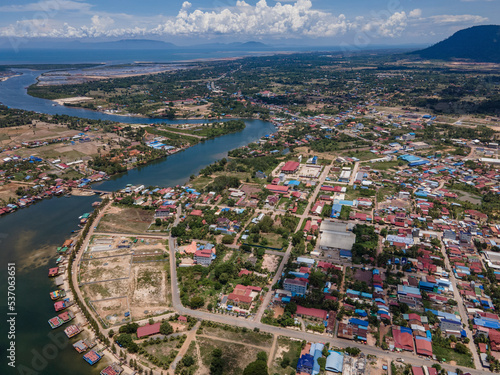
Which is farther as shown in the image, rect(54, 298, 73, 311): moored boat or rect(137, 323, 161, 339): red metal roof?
rect(54, 298, 73, 311): moored boat

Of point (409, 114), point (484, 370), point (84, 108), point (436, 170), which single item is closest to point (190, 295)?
point (484, 370)

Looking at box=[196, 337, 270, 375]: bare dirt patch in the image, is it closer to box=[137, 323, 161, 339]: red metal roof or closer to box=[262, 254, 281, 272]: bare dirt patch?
box=[137, 323, 161, 339]: red metal roof

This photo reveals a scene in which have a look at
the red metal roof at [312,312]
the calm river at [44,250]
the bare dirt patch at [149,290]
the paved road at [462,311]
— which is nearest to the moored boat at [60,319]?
the calm river at [44,250]

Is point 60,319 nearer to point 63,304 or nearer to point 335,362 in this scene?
point 63,304

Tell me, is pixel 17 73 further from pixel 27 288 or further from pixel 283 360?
pixel 283 360

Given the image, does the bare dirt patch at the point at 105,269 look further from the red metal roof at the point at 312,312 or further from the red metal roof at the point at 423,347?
the red metal roof at the point at 423,347

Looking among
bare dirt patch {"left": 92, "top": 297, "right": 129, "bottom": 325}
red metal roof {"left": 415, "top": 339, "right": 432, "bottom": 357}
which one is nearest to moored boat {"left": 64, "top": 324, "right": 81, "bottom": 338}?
bare dirt patch {"left": 92, "top": 297, "right": 129, "bottom": 325}

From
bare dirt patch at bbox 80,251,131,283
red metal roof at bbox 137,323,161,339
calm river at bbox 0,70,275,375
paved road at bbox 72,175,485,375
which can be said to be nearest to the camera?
paved road at bbox 72,175,485,375

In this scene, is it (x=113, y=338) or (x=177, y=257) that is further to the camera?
(x=177, y=257)
